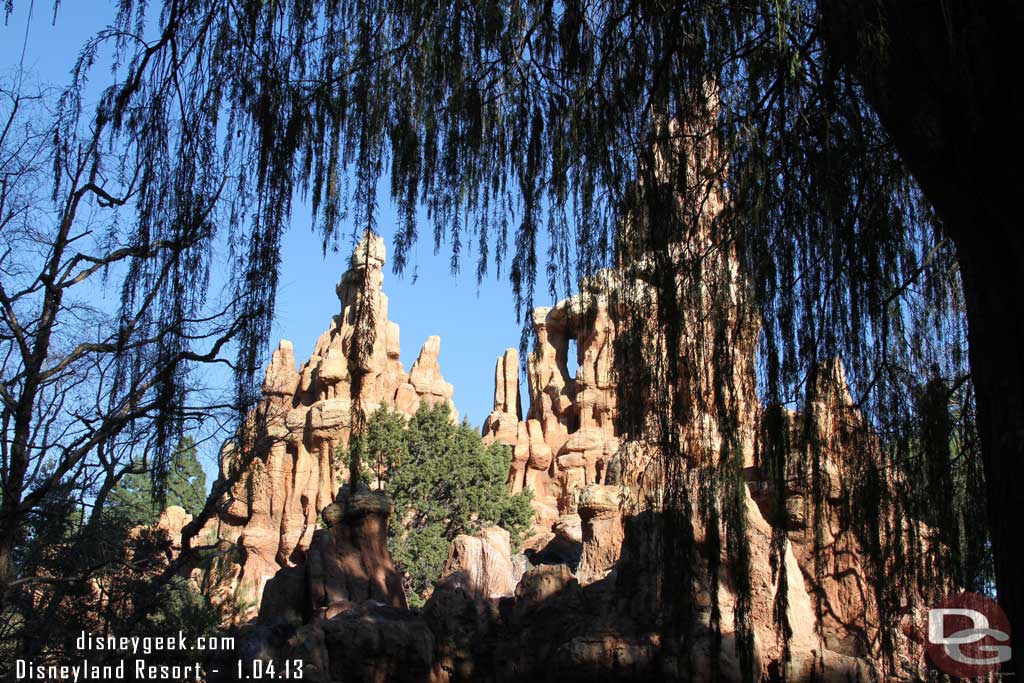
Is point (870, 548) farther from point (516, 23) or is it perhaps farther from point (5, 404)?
point (5, 404)

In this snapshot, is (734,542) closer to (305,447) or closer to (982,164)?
(982,164)

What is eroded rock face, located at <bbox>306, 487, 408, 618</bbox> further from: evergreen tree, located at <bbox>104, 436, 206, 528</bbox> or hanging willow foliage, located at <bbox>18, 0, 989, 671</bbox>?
hanging willow foliage, located at <bbox>18, 0, 989, 671</bbox>

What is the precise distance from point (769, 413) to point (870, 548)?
3.34 feet

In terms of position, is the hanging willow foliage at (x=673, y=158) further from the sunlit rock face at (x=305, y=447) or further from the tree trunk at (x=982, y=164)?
the sunlit rock face at (x=305, y=447)

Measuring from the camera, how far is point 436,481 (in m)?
30.0

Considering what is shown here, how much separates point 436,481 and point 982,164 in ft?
88.8

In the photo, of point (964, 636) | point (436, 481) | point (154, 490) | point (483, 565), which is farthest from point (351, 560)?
point (436, 481)

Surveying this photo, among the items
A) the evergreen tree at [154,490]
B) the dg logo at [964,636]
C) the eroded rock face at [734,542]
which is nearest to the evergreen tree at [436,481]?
the eroded rock face at [734,542]

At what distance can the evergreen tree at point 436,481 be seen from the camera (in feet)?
Answer: 95.6

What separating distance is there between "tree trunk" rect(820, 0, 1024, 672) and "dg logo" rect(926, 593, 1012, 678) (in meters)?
2.08

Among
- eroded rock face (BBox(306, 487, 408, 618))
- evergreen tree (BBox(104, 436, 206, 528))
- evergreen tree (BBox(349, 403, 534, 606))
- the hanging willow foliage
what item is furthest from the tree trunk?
evergreen tree (BBox(349, 403, 534, 606))

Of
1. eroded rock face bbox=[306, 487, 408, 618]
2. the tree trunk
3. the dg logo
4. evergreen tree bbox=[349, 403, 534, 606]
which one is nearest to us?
the tree trunk

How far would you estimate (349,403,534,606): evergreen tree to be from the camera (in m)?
29.1

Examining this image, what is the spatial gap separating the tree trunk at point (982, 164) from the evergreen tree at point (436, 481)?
82.0 feet
